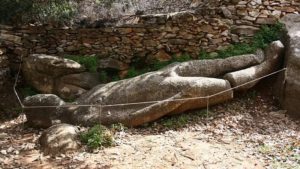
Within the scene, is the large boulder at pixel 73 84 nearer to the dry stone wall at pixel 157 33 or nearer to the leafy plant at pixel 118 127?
the dry stone wall at pixel 157 33

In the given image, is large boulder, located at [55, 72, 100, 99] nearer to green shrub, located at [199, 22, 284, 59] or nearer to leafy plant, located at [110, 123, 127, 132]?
leafy plant, located at [110, 123, 127, 132]

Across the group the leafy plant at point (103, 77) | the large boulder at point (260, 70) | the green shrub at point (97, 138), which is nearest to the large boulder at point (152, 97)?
the large boulder at point (260, 70)

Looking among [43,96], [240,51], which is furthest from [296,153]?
[43,96]

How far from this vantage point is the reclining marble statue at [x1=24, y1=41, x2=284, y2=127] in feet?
19.3

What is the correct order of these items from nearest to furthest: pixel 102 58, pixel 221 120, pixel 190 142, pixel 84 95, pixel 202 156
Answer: pixel 202 156, pixel 190 142, pixel 221 120, pixel 84 95, pixel 102 58

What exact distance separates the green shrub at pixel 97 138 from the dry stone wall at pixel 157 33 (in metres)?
2.28

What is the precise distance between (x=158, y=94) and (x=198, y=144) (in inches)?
45.3

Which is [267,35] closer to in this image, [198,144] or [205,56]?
[205,56]

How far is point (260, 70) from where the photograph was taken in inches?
254

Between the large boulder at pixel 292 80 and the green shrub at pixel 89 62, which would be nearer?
the large boulder at pixel 292 80

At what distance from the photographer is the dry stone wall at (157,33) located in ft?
23.7

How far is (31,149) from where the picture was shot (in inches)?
213

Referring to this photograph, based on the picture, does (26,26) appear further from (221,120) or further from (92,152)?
(221,120)

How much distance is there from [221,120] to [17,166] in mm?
3101
